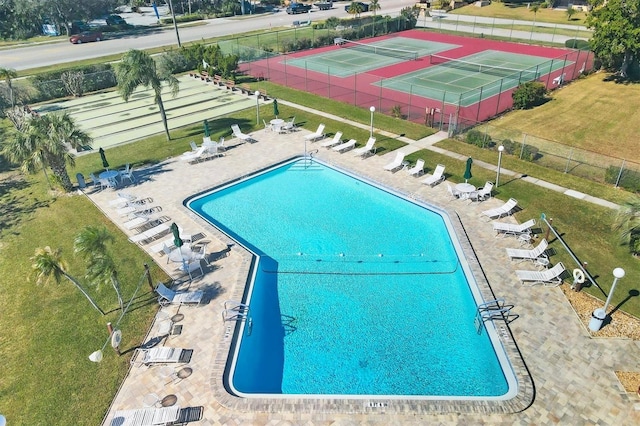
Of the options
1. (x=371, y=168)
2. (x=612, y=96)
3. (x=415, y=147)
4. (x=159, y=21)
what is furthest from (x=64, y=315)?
(x=159, y=21)

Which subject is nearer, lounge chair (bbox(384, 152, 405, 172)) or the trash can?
the trash can

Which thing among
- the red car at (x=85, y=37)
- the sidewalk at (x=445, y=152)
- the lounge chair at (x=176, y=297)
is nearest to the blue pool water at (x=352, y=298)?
the lounge chair at (x=176, y=297)

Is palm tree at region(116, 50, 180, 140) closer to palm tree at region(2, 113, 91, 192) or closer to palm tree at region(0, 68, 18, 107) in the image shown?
palm tree at region(2, 113, 91, 192)

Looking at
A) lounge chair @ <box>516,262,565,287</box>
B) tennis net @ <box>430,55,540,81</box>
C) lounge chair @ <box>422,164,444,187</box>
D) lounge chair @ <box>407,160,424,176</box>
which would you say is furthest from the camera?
tennis net @ <box>430,55,540,81</box>

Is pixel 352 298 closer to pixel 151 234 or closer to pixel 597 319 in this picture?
pixel 597 319

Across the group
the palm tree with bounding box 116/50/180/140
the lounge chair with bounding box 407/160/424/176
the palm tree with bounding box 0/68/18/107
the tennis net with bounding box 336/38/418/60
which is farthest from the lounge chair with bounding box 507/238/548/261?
the palm tree with bounding box 0/68/18/107

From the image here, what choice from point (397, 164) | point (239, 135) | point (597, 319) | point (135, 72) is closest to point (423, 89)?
point (397, 164)

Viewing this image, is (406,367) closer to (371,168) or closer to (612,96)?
(371,168)

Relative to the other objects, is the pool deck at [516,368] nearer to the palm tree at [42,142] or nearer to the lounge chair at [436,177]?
the lounge chair at [436,177]
